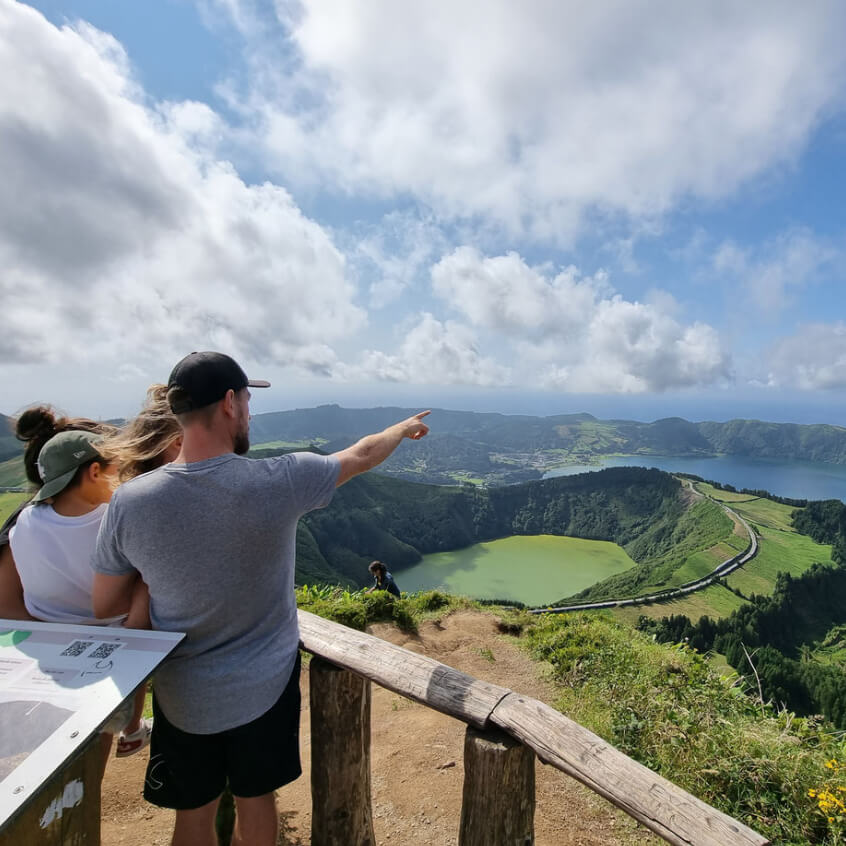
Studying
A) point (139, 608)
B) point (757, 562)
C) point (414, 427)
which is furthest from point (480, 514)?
point (139, 608)

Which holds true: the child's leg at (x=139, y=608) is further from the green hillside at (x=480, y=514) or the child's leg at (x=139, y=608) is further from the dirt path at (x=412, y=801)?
the green hillside at (x=480, y=514)

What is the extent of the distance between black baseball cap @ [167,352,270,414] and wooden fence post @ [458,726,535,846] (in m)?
2.00

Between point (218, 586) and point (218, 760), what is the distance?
3.23 ft

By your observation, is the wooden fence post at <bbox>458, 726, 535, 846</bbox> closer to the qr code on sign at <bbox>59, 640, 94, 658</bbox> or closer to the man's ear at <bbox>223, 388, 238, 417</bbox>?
the qr code on sign at <bbox>59, 640, 94, 658</bbox>

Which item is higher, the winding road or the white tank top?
the white tank top

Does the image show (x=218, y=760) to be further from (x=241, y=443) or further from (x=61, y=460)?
(x=61, y=460)

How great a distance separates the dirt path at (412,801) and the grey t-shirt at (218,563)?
2476 millimetres

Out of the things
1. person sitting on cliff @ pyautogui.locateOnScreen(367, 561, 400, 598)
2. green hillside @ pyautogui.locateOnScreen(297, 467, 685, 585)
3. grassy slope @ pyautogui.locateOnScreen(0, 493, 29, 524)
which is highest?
person sitting on cliff @ pyautogui.locateOnScreen(367, 561, 400, 598)

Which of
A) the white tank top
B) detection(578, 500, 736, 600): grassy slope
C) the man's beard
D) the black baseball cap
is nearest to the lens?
the black baseball cap

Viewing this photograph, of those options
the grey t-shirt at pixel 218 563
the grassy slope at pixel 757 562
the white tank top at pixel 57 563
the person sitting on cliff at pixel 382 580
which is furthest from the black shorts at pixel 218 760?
the grassy slope at pixel 757 562

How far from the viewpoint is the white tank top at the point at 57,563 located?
2.46 m

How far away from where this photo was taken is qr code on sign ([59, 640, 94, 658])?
75.6 inches

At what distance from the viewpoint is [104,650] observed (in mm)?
1954

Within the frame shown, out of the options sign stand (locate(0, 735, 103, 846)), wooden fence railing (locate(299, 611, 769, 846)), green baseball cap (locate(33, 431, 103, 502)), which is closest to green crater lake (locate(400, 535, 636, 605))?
wooden fence railing (locate(299, 611, 769, 846))
